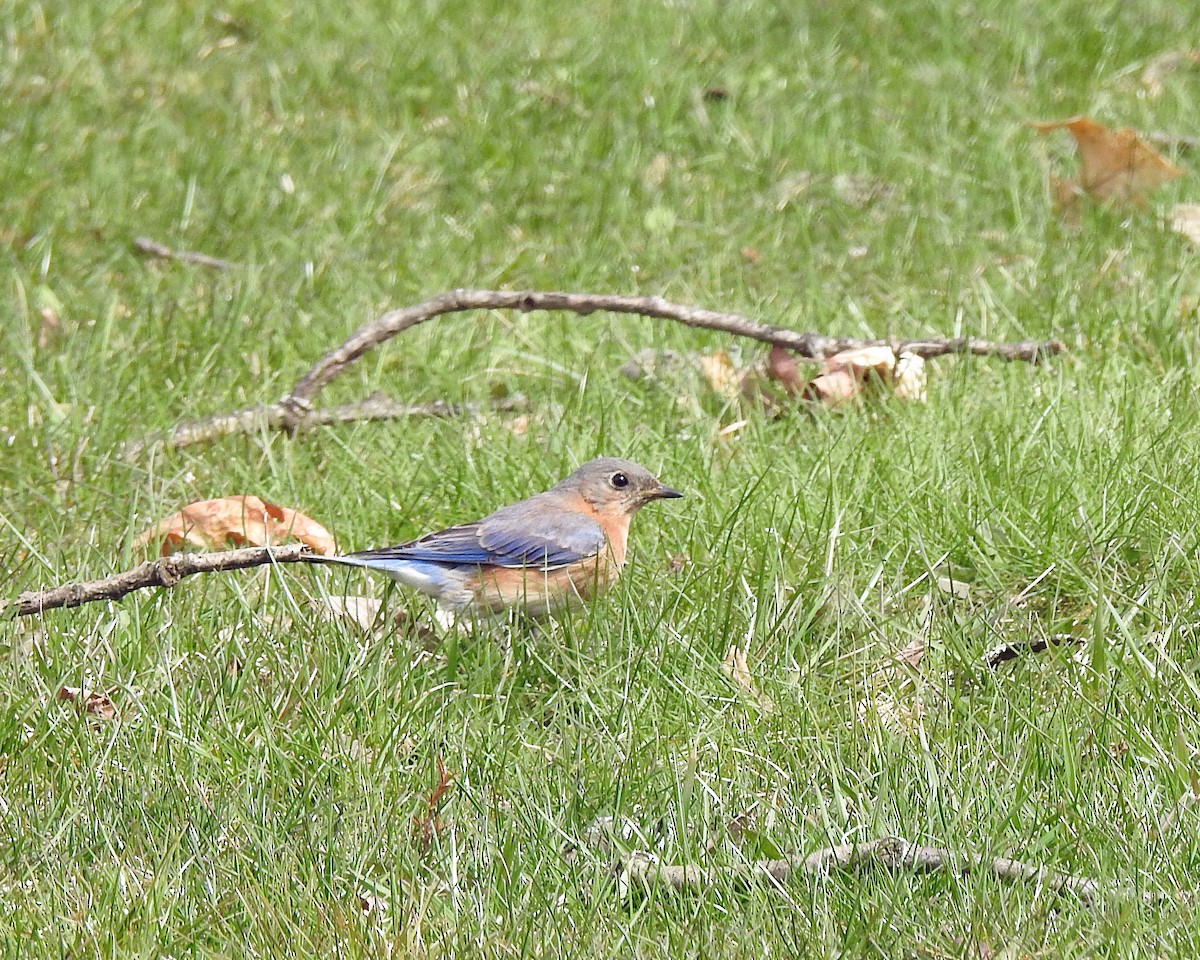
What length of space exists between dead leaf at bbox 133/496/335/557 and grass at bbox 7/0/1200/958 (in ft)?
0.37

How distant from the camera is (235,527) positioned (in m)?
4.74

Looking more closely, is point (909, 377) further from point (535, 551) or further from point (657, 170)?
point (657, 170)

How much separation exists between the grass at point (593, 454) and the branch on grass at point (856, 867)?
4 cm

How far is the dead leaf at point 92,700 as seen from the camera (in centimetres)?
387

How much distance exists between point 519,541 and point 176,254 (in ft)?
10.2

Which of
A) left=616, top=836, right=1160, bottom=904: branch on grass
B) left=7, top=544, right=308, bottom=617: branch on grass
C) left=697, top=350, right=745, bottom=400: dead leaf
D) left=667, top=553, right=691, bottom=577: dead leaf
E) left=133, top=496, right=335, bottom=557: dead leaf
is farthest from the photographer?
left=697, top=350, right=745, bottom=400: dead leaf

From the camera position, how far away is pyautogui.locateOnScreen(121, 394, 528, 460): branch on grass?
5.31 meters

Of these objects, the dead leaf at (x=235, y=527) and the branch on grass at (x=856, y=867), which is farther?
the dead leaf at (x=235, y=527)

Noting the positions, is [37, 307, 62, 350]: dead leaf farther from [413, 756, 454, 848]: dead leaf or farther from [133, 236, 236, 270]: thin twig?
[413, 756, 454, 848]: dead leaf

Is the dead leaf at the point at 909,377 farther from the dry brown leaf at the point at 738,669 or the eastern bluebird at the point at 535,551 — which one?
the dry brown leaf at the point at 738,669

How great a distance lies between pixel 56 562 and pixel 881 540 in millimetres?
2129

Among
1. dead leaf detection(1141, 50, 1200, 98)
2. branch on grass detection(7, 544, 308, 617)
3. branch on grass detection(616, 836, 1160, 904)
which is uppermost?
branch on grass detection(7, 544, 308, 617)

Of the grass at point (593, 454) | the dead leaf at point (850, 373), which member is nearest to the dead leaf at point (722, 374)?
the grass at point (593, 454)

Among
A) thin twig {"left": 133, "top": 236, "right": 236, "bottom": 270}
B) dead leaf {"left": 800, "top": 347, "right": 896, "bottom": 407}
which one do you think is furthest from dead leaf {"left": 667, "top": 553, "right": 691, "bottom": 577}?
thin twig {"left": 133, "top": 236, "right": 236, "bottom": 270}
